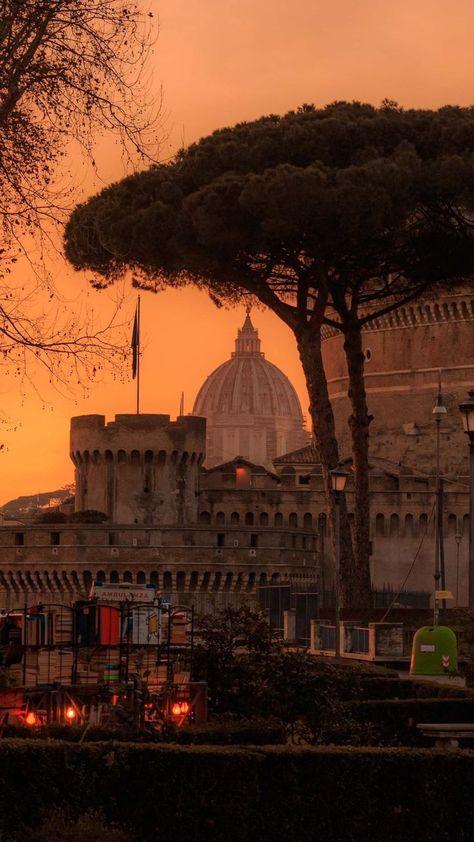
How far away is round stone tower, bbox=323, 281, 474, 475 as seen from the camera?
2795 inches

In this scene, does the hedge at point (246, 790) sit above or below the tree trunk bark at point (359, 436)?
below

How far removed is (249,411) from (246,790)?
572ft

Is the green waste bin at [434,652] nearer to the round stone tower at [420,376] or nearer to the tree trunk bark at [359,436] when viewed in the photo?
the tree trunk bark at [359,436]

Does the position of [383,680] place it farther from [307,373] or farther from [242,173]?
[242,173]

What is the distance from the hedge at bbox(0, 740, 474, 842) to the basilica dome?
168778mm

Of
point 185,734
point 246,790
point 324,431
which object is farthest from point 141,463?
point 246,790

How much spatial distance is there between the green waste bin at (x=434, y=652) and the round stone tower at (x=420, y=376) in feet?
155

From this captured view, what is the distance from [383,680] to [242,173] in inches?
847

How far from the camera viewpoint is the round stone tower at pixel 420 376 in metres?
71.0

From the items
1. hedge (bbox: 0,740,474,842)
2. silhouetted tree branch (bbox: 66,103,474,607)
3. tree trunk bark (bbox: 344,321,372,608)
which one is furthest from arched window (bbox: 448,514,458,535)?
hedge (bbox: 0,740,474,842)

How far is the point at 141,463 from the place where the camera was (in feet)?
205

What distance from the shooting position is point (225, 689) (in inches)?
789

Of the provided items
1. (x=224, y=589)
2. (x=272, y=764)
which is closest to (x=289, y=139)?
(x=224, y=589)

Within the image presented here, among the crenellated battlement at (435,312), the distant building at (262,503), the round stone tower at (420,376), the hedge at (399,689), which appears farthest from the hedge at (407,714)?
the round stone tower at (420,376)
